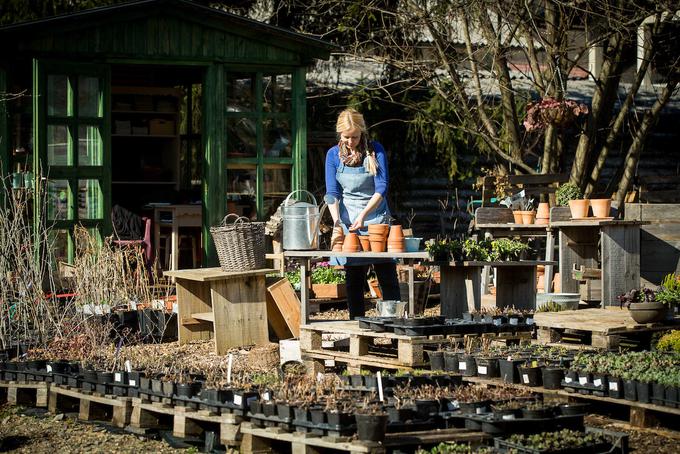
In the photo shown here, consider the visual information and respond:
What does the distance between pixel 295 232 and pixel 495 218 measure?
4.11 meters

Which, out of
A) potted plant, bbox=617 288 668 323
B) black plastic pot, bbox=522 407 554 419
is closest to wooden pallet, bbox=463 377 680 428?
black plastic pot, bbox=522 407 554 419

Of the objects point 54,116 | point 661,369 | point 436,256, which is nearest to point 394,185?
point 54,116

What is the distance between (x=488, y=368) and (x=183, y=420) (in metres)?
2.01

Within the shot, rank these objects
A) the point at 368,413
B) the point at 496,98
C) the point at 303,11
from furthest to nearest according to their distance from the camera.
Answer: the point at 496,98 → the point at 303,11 → the point at 368,413

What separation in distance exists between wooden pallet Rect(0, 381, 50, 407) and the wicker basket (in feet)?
7.09

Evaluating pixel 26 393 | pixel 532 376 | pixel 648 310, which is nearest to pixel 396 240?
pixel 532 376

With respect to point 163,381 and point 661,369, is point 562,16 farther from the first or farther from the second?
point 163,381

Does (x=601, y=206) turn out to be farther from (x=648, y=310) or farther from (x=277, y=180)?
(x=277, y=180)

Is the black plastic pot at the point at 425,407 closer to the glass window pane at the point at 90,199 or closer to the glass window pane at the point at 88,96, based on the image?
the glass window pane at the point at 90,199

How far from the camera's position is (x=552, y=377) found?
7309mm

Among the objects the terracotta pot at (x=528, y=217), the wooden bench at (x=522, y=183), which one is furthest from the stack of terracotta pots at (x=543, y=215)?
the wooden bench at (x=522, y=183)

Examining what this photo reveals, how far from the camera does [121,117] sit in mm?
15750

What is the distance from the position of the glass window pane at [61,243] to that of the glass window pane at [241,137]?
2.12m

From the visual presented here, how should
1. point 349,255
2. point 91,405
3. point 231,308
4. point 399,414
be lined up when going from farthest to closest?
point 231,308
point 349,255
point 91,405
point 399,414
